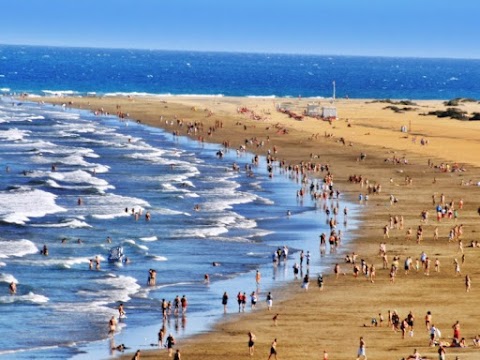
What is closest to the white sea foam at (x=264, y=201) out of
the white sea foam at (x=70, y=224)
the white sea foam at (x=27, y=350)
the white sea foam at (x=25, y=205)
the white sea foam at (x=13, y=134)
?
the white sea foam at (x=25, y=205)

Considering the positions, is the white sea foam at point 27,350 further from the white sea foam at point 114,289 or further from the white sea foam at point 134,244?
the white sea foam at point 134,244

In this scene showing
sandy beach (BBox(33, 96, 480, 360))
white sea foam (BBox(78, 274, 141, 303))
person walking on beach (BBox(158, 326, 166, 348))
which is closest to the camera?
person walking on beach (BBox(158, 326, 166, 348))

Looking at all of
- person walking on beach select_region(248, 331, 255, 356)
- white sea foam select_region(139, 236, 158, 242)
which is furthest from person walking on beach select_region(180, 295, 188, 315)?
white sea foam select_region(139, 236, 158, 242)

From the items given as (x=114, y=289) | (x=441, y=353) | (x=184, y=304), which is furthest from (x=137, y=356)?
(x=114, y=289)

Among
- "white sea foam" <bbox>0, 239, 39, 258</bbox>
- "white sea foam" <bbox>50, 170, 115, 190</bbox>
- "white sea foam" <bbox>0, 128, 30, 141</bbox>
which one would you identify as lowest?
"white sea foam" <bbox>0, 239, 39, 258</bbox>

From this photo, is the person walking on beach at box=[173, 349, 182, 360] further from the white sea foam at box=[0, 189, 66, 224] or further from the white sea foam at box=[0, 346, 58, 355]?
the white sea foam at box=[0, 189, 66, 224]

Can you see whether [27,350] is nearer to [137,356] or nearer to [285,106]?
[137,356]

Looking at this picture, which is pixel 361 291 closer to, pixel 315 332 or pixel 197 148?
pixel 315 332
